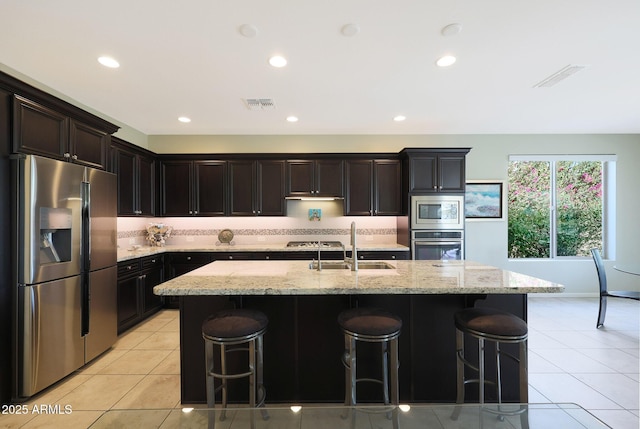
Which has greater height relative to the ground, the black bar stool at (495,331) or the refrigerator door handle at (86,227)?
the refrigerator door handle at (86,227)

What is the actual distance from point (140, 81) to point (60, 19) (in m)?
0.96

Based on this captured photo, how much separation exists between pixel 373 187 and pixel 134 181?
359cm

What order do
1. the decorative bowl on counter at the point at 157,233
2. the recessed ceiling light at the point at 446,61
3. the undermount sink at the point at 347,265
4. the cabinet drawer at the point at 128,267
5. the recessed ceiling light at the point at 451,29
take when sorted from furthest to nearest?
the decorative bowl on counter at the point at 157,233 < the cabinet drawer at the point at 128,267 < the undermount sink at the point at 347,265 < the recessed ceiling light at the point at 446,61 < the recessed ceiling light at the point at 451,29

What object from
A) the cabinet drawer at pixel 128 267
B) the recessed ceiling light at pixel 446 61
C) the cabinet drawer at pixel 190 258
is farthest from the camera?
the cabinet drawer at pixel 190 258

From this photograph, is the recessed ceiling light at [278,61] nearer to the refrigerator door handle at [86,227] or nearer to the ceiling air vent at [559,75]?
the refrigerator door handle at [86,227]

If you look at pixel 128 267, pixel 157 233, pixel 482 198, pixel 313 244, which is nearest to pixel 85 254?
pixel 128 267

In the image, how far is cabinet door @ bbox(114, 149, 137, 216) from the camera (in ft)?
12.5

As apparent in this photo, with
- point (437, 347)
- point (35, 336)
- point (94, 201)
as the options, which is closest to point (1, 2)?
point (94, 201)

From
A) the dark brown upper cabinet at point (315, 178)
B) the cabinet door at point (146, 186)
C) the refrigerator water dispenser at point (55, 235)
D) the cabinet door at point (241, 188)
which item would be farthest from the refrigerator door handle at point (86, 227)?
the dark brown upper cabinet at point (315, 178)

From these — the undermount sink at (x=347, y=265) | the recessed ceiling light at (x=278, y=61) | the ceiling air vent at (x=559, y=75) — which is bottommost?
the undermount sink at (x=347, y=265)

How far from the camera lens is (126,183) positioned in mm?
3947

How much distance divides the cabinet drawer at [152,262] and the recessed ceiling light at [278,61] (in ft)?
10.0

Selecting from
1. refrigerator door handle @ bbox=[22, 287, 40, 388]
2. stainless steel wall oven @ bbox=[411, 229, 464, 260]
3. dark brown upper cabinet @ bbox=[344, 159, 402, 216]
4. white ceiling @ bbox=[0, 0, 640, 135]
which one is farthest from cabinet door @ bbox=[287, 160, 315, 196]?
refrigerator door handle @ bbox=[22, 287, 40, 388]

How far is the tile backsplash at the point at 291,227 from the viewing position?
16.3 ft
